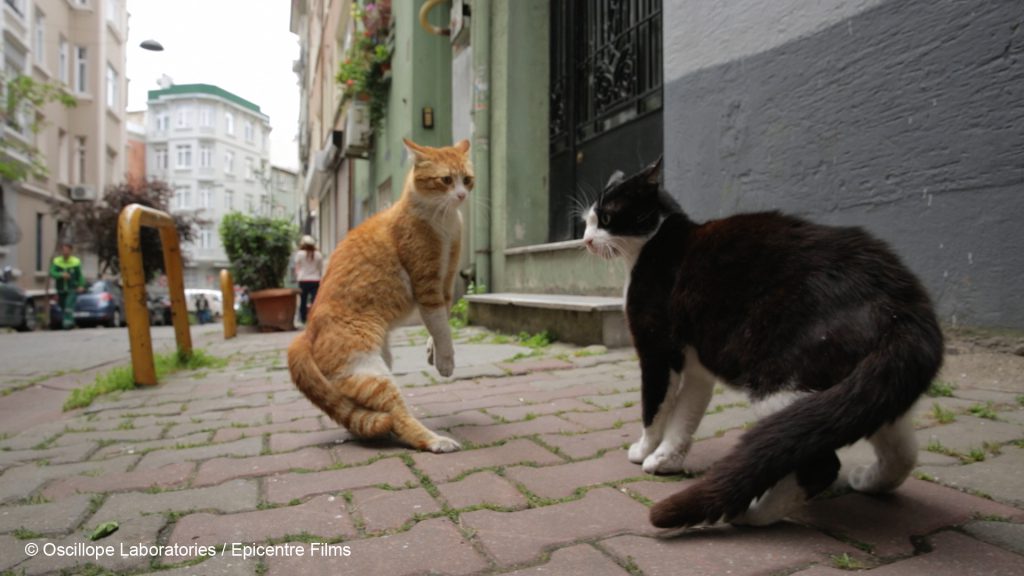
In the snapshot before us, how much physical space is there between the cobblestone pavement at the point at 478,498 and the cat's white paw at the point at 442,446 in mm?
35

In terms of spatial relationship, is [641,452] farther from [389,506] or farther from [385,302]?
[385,302]

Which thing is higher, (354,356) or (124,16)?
(124,16)

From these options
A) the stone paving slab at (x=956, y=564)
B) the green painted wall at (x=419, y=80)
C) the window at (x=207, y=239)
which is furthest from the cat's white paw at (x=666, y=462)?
the window at (x=207, y=239)

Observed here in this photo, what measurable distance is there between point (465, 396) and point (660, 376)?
5.58 ft

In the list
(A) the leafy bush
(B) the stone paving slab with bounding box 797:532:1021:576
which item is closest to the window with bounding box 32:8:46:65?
(A) the leafy bush

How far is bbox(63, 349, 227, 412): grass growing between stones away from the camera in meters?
3.92

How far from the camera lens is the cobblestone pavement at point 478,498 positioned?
4.76 ft

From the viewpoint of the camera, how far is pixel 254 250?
10.6m

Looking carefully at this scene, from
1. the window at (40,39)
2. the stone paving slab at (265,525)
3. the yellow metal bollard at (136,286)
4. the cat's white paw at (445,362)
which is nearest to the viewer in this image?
Result: the stone paving slab at (265,525)

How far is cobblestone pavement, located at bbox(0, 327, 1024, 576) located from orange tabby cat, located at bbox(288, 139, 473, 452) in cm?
16

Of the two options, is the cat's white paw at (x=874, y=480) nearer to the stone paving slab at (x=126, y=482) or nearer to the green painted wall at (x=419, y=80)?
the stone paving slab at (x=126, y=482)

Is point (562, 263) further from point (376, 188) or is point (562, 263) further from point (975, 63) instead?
point (376, 188)

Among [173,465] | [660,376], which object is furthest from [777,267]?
[173,465]

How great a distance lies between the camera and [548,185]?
7199 millimetres
